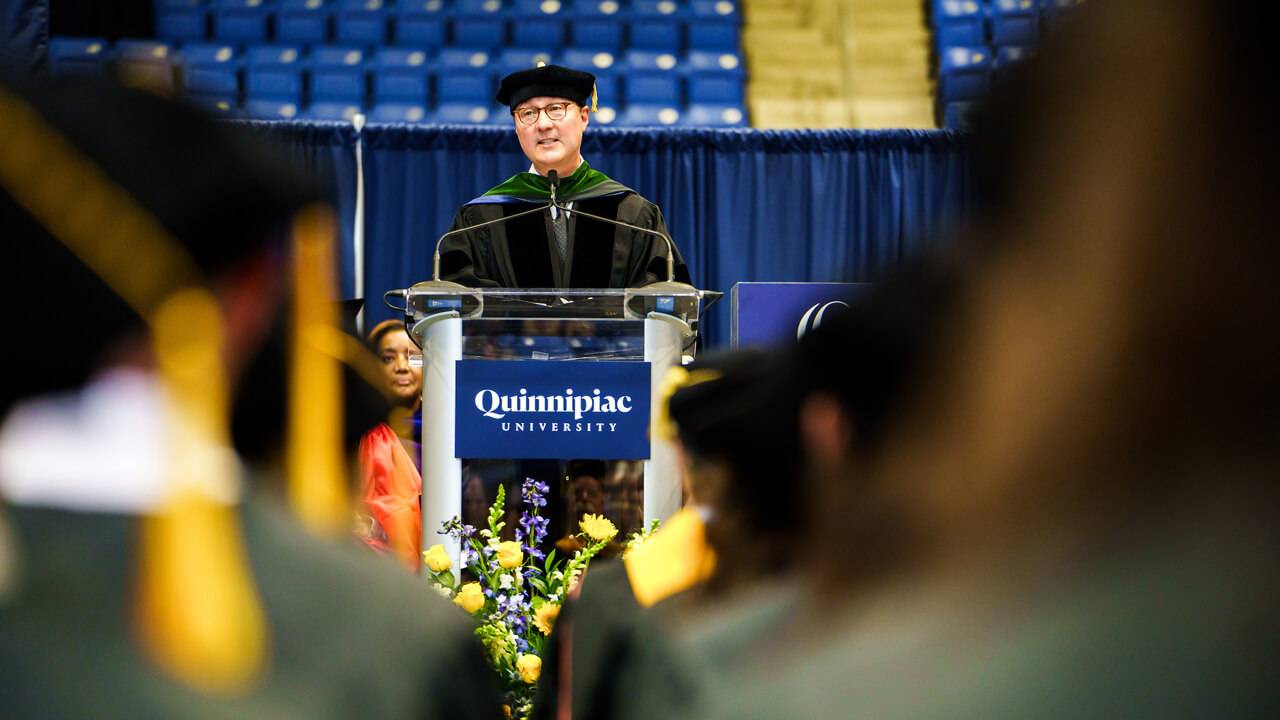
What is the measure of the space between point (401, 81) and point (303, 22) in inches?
37.7

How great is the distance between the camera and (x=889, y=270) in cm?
43

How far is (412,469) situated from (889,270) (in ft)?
8.52

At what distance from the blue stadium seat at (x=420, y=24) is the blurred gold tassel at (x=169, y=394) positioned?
6.82m

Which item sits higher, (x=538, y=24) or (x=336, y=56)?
(x=538, y=24)

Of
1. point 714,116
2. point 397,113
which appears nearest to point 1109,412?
point 714,116

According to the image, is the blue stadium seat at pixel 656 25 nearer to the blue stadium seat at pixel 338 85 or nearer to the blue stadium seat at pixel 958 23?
the blue stadium seat at pixel 958 23

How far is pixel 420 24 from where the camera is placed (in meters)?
6.84

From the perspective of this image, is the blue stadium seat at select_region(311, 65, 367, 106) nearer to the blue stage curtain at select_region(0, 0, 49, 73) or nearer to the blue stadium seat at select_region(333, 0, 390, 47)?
the blue stadium seat at select_region(333, 0, 390, 47)

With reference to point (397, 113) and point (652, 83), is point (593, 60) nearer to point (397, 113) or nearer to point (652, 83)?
point (652, 83)

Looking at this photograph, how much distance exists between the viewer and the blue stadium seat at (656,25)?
6.93 m

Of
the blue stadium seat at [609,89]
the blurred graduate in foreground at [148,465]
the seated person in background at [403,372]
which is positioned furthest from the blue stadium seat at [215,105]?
the blue stadium seat at [609,89]

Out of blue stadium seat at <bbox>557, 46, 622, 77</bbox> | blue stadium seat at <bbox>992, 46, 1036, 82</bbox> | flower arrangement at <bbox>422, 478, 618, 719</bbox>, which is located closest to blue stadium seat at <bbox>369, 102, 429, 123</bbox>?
blue stadium seat at <bbox>557, 46, 622, 77</bbox>

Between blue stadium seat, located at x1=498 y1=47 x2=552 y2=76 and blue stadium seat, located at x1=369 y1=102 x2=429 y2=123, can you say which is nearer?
blue stadium seat, located at x1=369 y1=102 x2=429 y2=123

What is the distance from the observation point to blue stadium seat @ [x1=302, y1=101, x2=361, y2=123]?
20.5 feet
